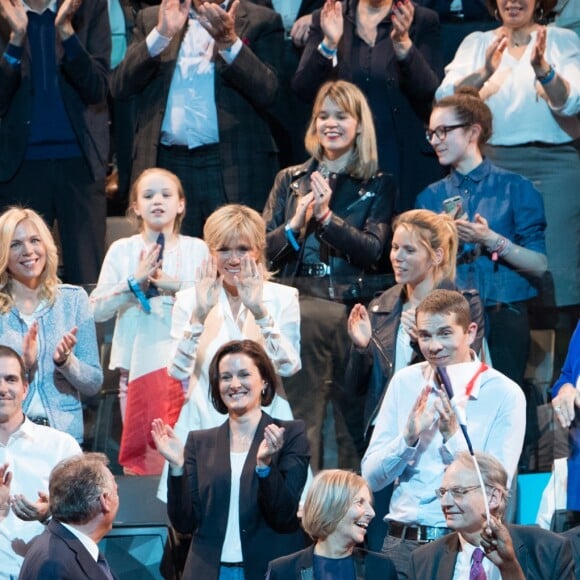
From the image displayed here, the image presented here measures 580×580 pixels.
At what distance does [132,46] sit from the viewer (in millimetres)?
8531

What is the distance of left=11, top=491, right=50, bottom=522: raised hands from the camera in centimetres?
622

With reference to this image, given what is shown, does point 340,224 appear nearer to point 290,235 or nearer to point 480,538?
point 290,235

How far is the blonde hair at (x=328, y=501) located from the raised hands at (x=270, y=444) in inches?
10.1

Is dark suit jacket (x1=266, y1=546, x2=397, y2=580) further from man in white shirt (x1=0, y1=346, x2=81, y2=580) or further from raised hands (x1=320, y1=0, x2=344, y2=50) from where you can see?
raised hands (x1=320, y1=0, x2=344, y2=50)

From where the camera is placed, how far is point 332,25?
8.35m

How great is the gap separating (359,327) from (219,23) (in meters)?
2.07

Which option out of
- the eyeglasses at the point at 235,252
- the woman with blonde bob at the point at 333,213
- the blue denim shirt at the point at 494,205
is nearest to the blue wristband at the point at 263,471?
the woman with blonde bob at the point at 333,213

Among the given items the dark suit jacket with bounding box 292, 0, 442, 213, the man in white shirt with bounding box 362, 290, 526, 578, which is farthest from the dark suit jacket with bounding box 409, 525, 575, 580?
the dark suit jacket with bounding box 292, 0, 442, 213

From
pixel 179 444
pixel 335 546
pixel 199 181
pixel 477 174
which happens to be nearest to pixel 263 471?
pixel 179 444

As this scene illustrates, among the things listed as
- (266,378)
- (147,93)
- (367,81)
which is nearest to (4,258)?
(266,378)

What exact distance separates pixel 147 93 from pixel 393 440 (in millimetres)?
2924

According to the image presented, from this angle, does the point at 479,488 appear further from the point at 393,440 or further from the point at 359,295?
the point at 359,295

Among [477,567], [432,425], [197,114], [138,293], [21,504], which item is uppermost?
[197,114]

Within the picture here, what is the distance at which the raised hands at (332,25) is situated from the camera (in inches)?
329
